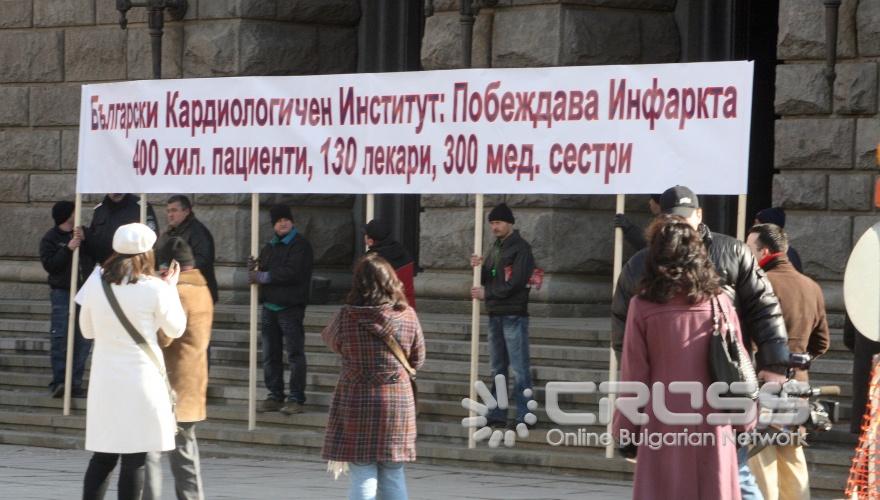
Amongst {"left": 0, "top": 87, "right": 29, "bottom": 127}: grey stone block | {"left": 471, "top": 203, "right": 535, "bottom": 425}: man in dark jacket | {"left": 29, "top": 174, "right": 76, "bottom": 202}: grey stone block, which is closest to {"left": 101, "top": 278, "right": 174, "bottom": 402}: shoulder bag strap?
{"left": 471, "top": 203, "right": 535, "bottom": 425}: man in dark jacket

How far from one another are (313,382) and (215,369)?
1.05 meters

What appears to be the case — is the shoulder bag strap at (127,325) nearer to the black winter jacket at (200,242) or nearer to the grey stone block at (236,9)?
the black winter jacket at (200,242)

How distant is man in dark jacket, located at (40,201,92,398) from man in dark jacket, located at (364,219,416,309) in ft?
9.80

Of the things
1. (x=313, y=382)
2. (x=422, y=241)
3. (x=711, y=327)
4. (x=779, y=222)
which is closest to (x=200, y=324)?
(x=711, y=327)

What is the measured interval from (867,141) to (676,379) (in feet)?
22.3

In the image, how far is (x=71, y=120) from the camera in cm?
1825

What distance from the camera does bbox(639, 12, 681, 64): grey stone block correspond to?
16.2 metres

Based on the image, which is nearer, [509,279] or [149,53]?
[509,279]

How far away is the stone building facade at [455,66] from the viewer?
13.3 meters

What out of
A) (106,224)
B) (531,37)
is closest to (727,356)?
(106,224)

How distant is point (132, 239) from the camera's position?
8.78 m

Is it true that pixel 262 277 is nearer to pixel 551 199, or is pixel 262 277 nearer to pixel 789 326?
pixel 551 199

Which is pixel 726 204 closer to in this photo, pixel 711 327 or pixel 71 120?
pixel 71 120

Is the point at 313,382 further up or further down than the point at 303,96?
further down
